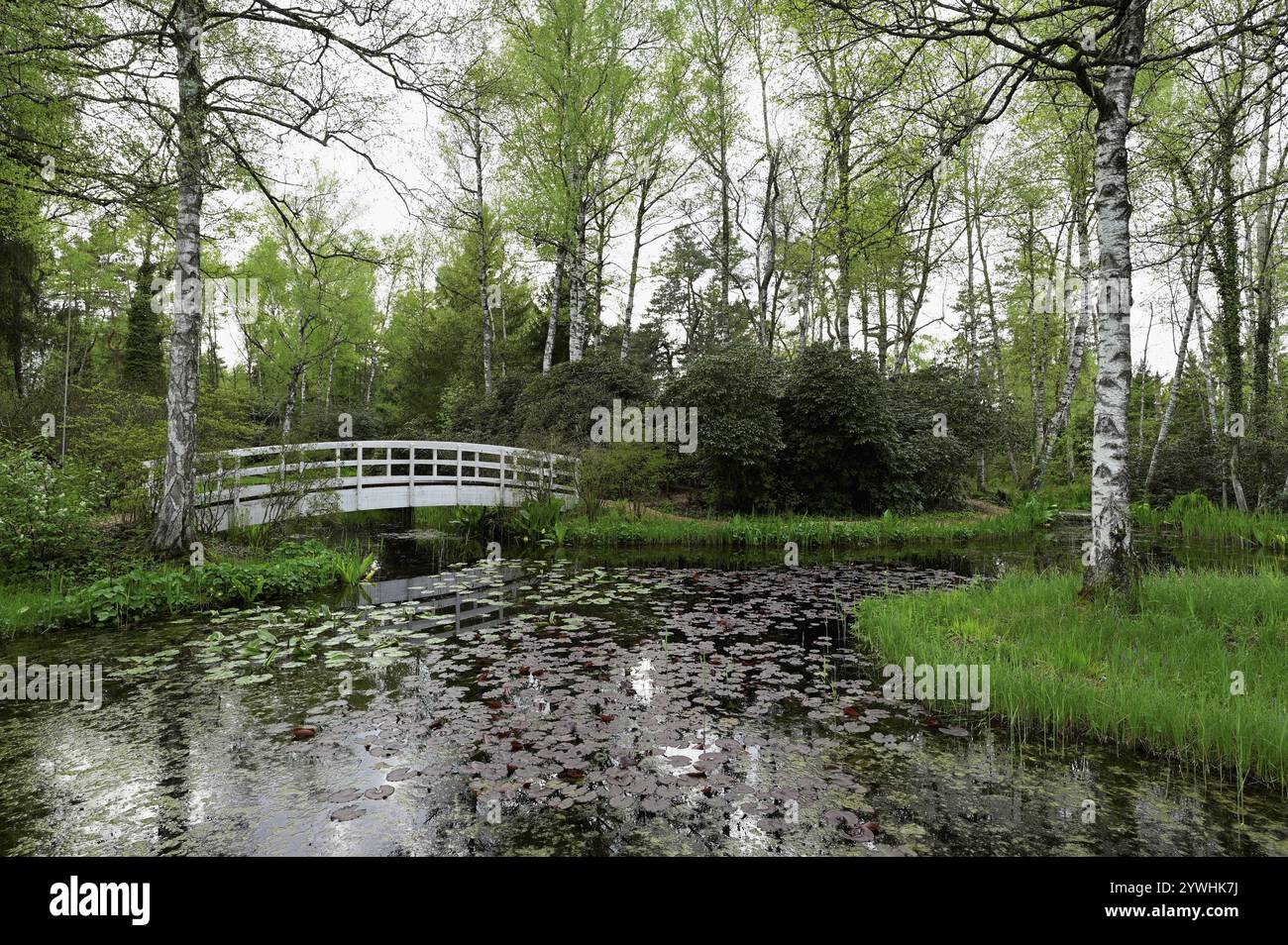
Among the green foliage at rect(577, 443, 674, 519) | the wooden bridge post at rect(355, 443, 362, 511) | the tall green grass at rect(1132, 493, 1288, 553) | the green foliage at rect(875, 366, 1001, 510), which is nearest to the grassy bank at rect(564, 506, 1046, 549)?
the green foliage at rect(577, 443, 674, 519)

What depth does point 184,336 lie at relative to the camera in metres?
8.12

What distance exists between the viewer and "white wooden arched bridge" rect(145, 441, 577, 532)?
31.5 feet

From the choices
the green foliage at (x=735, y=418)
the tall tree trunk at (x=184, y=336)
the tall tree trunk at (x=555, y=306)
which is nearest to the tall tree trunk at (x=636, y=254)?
the tall tree trunk at (x=555, y=306)

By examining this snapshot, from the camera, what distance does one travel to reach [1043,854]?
8.87 ft

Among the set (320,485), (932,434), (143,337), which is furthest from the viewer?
(143,337)

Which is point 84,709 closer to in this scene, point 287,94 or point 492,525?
point 287,94

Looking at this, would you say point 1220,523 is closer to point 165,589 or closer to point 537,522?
point 537,522

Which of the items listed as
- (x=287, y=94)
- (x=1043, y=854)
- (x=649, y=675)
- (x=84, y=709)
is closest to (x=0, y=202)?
(x=287, y=94)

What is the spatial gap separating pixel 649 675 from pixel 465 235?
25953 mm

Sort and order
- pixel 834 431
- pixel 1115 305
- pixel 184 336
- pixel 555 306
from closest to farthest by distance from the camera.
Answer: pixel 1115 305 → pixel 184 336 → pixel 834 431 → pixel 555 306

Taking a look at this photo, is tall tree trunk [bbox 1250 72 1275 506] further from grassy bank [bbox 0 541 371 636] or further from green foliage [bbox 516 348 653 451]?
grassy bank [bbox 0 541 371 636]

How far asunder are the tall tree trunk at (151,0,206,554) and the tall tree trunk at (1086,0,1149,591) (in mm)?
9686

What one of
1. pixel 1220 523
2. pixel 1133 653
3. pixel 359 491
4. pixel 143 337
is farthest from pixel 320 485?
pixel 143 337

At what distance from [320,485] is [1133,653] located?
1115 cm
